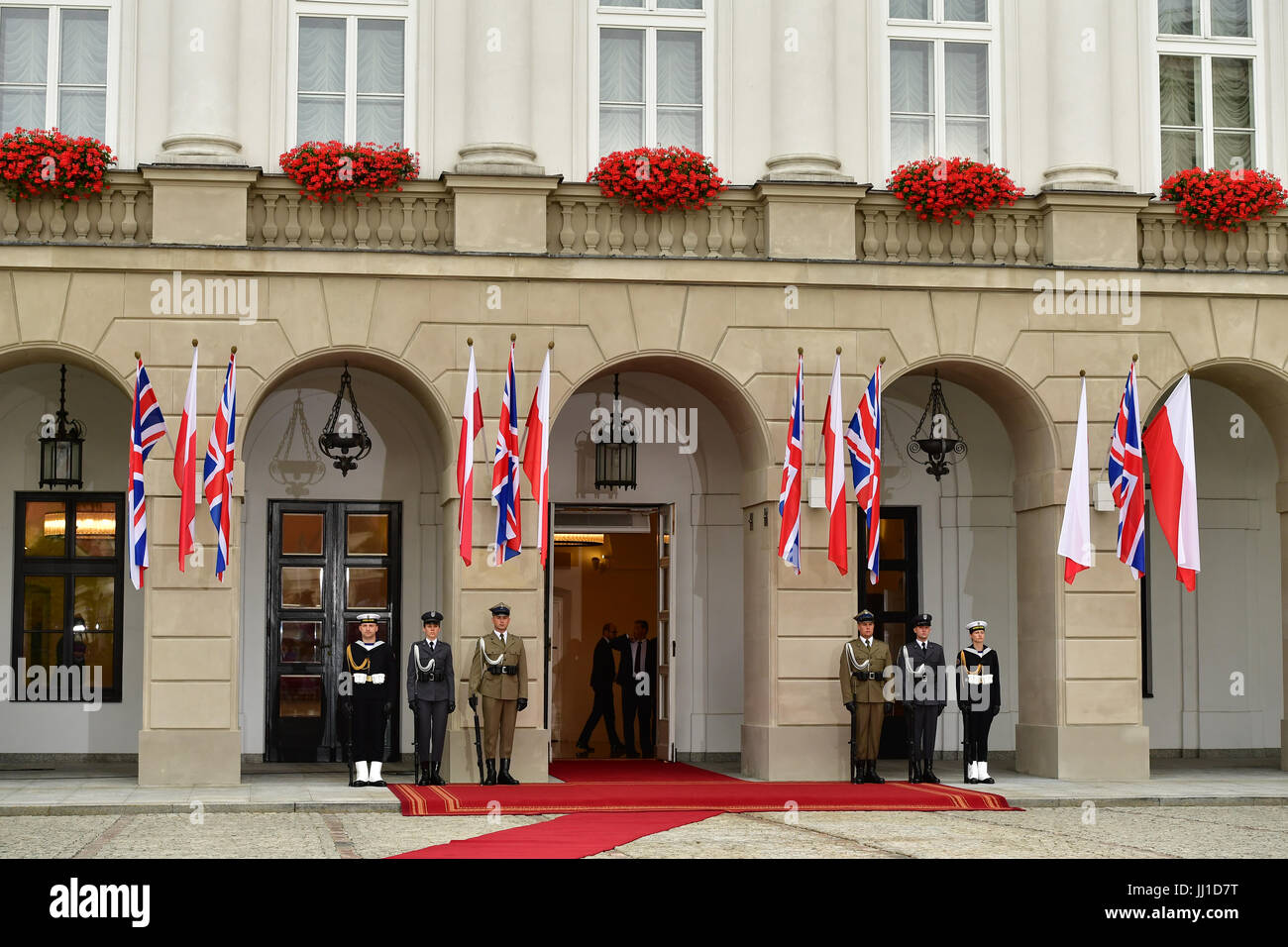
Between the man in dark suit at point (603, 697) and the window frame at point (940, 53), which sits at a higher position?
the window frame at point (940, 53)

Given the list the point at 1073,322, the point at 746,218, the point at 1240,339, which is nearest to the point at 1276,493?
the point at 1240,339

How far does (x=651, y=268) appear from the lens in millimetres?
17906

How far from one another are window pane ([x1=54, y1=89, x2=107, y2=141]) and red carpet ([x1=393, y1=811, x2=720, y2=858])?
28.8 ft

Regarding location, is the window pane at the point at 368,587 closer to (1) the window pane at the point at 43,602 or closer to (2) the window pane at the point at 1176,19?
(1) the window pane at the point at 43,602

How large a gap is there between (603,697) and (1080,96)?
28.7 feet

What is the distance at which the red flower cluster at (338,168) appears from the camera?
1744cm

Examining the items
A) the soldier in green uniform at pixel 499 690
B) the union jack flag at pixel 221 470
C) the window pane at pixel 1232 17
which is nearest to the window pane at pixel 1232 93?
the window pane at pixel 1232 17

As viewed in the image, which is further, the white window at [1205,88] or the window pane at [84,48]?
the white window at [1205,88]

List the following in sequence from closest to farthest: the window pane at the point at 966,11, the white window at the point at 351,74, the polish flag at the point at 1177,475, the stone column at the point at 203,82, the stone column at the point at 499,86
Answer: the polish flag at the point at 1177,475
the stone column at the point at 203,82
the stone column at the point at 499,86
the white window at the point at 351,74
the window pane at the point at 966,11

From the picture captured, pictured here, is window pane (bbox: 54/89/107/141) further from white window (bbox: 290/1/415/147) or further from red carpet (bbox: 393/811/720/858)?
red carpet (bbox: 393/811/720/858)

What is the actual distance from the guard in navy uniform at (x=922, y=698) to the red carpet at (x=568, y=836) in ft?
11.8

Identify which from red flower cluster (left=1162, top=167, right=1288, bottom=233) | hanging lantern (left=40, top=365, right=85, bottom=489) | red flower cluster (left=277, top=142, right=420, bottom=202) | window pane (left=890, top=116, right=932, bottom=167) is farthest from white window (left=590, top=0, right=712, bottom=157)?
hanging lantern (left=40, top=365, right=85, bottom=489)

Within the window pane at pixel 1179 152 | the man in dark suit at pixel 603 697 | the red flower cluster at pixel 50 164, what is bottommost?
the man in dark suit at pixel 603 697

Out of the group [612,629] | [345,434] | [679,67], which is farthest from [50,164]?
[612,629]
